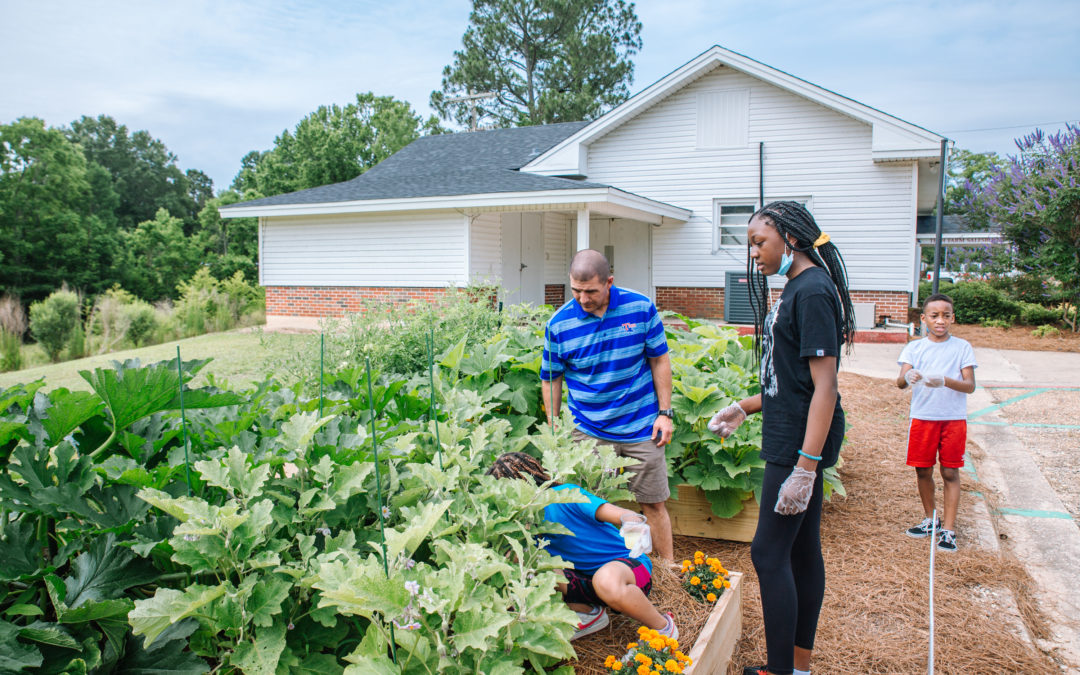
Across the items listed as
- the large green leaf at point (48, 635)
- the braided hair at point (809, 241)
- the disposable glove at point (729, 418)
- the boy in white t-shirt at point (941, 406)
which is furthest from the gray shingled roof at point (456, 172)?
the large green leaf at point (48, 635)

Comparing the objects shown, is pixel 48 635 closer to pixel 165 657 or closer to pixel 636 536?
pixel 165 657

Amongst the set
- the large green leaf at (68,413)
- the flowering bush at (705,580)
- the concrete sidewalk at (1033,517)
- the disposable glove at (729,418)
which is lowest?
the concrete sidewalk at (1033,517)

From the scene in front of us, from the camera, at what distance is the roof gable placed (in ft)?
43.9

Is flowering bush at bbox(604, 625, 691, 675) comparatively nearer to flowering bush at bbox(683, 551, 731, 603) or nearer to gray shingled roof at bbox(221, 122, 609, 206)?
flowering bush at bbox(683, 551, 731, 603)

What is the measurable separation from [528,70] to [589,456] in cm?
3448

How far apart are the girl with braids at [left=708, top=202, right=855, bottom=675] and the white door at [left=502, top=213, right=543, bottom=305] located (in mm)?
12898

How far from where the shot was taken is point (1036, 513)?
4.80 meters

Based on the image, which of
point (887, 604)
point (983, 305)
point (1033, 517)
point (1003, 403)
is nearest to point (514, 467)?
point (887, 604)

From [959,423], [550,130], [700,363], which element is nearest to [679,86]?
[550,130]

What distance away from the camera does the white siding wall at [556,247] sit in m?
17.8

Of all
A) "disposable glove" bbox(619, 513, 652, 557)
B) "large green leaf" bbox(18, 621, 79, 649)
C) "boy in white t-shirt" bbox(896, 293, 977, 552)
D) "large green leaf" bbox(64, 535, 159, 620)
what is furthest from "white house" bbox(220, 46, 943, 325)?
"large green leaf" bbox(18, 621, 79, 649)

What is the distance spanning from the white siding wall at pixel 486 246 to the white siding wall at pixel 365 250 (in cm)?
30

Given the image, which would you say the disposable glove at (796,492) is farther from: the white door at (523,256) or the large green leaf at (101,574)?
the white door at (523,256)

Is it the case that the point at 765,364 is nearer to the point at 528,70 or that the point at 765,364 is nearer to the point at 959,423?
the point at 959,423
